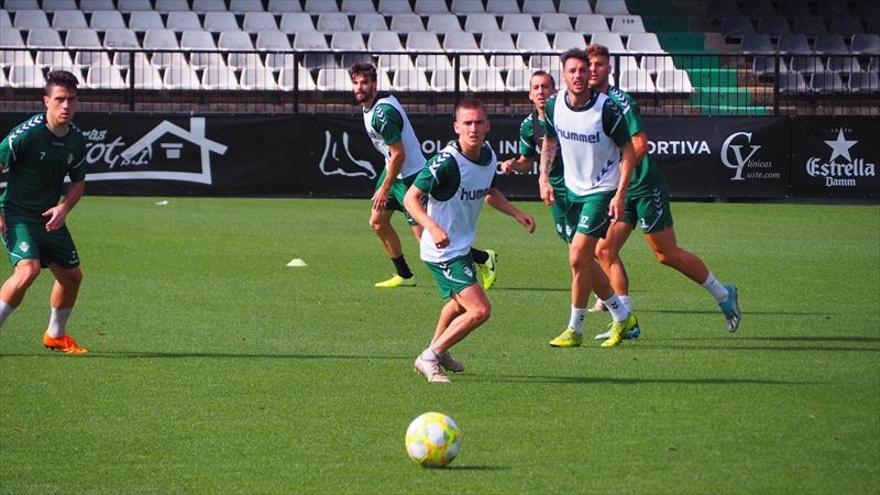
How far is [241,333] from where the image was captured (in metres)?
12.0

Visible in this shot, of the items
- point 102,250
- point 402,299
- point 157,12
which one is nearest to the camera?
point 402,299

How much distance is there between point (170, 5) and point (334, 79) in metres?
5.70

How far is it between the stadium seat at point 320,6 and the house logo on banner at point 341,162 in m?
8.05

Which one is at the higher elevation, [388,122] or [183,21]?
[183,21]

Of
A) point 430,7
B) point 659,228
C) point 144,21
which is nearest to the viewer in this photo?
point 659,228

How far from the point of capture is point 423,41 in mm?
31078

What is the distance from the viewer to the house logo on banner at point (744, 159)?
24.7m

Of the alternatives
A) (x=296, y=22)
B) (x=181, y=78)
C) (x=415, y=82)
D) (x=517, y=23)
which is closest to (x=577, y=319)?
(x=415, y=82)

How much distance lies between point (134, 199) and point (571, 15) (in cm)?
1166

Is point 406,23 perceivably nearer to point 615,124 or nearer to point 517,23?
point 517,23

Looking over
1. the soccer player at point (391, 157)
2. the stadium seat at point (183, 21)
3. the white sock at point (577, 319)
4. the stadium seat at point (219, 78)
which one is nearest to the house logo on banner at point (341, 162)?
the stadium seat at point (219, 78)

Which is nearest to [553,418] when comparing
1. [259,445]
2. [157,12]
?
[259,445]

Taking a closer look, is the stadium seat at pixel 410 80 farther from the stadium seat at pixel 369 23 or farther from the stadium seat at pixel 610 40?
the stadium seat at pixel 610 40

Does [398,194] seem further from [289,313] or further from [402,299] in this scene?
[289,313]
